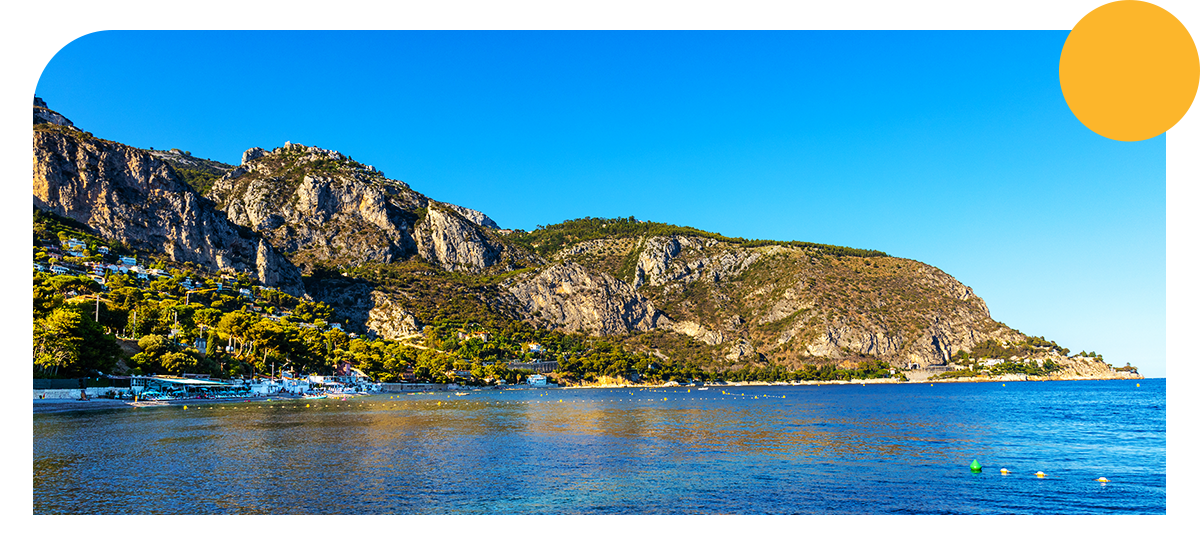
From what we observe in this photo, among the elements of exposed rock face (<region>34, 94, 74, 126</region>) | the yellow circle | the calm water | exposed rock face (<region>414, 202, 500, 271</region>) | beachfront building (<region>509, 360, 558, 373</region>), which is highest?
exposed rock face (<region>34, 94, 74, 126</region>)

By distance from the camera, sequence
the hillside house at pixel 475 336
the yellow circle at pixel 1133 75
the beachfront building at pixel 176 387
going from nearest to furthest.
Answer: the yellow circle at pixel 1133 75, the beachfront building at pixel 176 387, the hillside house at pixel 475 336

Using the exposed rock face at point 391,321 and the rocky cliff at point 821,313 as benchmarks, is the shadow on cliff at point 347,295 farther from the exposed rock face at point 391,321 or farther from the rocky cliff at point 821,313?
the rocky cliff at point 821,313

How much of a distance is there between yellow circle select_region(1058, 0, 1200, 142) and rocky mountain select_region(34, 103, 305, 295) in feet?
461

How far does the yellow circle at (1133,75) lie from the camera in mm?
10453

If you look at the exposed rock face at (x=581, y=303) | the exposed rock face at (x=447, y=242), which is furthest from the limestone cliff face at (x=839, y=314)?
the exposed rock face at (x=447, y=242)

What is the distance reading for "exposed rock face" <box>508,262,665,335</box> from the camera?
190750 millimetres

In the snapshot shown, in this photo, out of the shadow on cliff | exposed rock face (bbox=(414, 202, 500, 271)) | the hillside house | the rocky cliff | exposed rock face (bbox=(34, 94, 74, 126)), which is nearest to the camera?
exposed rock face (bbox=(34, 94, 74, 126))

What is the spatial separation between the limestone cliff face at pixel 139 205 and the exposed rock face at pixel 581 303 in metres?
62.1

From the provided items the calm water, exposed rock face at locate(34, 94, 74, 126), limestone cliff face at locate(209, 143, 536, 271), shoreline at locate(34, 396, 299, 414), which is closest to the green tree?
shoreline at locate(34, 396, 299, 414)

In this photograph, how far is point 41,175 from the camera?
113750 millimetres

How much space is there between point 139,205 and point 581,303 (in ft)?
354

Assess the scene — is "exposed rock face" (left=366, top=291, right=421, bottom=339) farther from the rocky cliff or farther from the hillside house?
the rocky cliff
